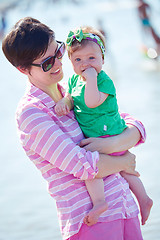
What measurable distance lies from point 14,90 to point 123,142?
9.08 metres

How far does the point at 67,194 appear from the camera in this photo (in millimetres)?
2404

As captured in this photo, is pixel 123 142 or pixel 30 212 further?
pixel 30 212

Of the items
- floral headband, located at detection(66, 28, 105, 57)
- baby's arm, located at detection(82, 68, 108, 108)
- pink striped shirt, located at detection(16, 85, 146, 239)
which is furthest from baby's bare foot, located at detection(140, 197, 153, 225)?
floral headband, located at detection(66, 28, 105, 57)

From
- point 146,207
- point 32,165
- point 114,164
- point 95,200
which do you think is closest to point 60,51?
point 114,164

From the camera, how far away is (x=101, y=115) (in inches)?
96.7

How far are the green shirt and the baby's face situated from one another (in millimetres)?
73

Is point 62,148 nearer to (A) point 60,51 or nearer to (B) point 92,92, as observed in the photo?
(B) point 92,92

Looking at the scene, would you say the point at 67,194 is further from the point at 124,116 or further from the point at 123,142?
the point at 124,116

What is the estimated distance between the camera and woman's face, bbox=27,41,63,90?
243 centimetres

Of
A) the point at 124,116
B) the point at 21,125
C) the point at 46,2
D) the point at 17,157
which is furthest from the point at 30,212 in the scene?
the point at 46,2

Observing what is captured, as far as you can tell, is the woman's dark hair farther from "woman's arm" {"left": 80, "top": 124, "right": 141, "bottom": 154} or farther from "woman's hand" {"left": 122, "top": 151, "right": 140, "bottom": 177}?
"woman's hand" {"left": 122, "top": 151, "right": 140, "bottom": 177}

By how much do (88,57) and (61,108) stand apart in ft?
0.99

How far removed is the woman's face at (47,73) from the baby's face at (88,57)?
0.09 m

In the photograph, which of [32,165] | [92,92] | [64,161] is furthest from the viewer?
[32,165]
